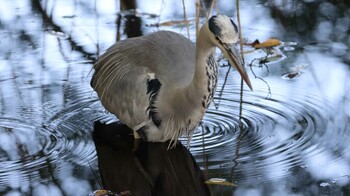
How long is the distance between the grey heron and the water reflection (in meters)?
0.09

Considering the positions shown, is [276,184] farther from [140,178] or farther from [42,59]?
[42,59]

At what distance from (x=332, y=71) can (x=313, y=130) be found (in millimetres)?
978

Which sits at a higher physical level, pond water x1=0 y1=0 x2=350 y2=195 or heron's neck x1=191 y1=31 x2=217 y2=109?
heron's neck x1=191 y1=31 x2=217 y2=109

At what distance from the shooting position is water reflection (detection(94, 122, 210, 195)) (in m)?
4.04

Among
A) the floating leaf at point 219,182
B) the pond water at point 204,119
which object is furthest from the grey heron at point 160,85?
the floating leaf at point 219,182

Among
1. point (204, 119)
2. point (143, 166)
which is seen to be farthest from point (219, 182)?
point (204, 119)

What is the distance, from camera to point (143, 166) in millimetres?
4289

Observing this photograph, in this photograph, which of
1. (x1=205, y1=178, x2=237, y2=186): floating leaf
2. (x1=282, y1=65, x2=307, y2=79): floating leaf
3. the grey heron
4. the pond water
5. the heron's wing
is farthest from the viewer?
(x1=282, y1=65, x2=307, y2=79): floating leaf

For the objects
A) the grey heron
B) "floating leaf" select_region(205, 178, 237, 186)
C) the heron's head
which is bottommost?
"floating leaf" select_region(205, 178, 237, 186)

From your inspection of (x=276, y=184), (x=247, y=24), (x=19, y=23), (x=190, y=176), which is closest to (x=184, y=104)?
(x=190, y=176)

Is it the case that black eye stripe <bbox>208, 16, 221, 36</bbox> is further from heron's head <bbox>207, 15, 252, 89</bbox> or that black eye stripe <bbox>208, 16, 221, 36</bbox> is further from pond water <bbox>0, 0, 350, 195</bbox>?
pond water <bbox>0, 0, 350, 195</bbox>

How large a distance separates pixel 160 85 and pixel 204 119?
46cm

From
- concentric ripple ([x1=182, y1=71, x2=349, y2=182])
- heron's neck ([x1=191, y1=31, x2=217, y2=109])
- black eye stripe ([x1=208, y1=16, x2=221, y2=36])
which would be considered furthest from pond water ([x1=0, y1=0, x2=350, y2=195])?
black eye stripe ([x1=208, y1=16, x2=221, y2=36])

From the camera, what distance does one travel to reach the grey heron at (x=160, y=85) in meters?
4.16
